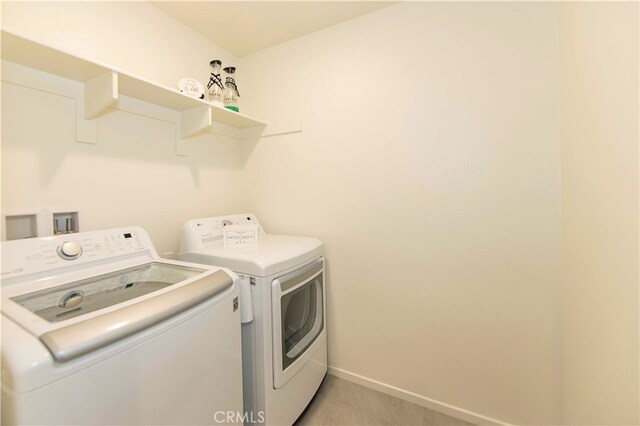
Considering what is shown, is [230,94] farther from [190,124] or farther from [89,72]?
[89,72]

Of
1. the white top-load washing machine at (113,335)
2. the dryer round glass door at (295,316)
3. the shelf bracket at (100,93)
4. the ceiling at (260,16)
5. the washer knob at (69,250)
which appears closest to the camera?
the white top-load washing machine at (113,335)

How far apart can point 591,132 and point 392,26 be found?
1215 millimetres

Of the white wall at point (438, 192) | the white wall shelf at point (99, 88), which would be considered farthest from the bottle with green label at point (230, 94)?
the white wall at point (438, 192)

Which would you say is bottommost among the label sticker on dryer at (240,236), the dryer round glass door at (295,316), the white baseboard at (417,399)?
the white baseboard at (417,399)

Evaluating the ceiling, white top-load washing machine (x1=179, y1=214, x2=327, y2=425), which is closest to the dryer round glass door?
white top-load washing machine (x1=179, y1=214, x2=327, y2=425)

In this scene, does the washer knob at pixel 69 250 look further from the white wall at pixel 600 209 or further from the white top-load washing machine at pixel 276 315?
the white wall at pixel 600 209

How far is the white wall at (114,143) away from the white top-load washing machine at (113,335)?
282mm

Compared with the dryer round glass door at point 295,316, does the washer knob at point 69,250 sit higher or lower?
higher

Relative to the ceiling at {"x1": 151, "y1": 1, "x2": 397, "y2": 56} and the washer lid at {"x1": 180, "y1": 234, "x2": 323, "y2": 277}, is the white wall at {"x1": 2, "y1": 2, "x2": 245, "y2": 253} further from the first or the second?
the washer lid at {"x1": 180, "y1": 234, "x2": 323, "y2": 277}

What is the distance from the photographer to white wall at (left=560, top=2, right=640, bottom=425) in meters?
0.65

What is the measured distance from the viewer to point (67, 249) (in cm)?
102

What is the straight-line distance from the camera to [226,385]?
3.30ft

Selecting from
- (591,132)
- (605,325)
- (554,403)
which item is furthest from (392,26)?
(554,403)

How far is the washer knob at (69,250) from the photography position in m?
1.02
